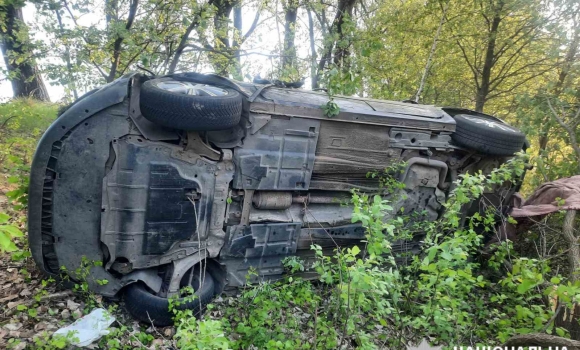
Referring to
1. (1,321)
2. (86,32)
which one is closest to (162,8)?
(86,32)

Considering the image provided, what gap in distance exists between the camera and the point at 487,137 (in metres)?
4.11

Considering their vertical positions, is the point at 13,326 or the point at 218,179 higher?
the point at 218,179

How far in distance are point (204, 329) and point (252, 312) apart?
1372 mm

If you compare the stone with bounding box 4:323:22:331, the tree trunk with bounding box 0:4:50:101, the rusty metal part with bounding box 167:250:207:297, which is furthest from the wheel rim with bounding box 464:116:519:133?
the tree trunk with bounding box 0:4:50:101

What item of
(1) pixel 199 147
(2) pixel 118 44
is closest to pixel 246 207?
(1) pixel 199 147

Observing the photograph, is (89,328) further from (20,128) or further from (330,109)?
(20,128)

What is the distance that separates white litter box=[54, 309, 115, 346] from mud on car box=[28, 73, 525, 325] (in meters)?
0.33

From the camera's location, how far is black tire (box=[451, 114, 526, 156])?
4.09m

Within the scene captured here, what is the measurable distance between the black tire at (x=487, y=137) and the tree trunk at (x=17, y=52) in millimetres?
5963

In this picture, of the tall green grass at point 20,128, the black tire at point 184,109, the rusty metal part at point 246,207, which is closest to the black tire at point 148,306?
the rusty metal part at point 246,207

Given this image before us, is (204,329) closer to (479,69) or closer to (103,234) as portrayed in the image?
(103,234)

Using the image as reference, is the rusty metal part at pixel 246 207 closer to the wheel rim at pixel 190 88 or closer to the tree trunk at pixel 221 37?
the wheel rim at pixel 190 88

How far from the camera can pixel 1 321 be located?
2807 millimetres

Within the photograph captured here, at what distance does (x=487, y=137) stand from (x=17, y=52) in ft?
21.9
